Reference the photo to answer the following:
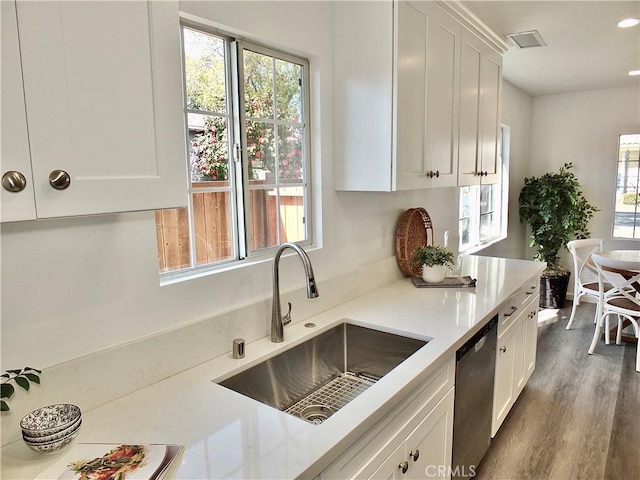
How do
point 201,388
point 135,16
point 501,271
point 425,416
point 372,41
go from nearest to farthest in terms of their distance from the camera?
point 135,16, point 201,388, point 425,416, point 372,41, point 501,271

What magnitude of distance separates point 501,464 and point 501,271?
1.09 metres

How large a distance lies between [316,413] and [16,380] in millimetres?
983

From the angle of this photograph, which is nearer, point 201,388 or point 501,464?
point 201,388

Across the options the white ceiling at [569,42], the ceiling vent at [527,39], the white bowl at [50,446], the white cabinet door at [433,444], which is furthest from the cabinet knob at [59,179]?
the ceiling vent at [527,39]

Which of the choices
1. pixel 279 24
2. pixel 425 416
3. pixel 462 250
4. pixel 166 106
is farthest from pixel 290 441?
pixel 462 250

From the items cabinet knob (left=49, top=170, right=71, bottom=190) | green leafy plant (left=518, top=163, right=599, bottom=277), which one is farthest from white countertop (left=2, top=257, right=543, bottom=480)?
green leafy plant (left=518, top=163, right=599, bottom=277)

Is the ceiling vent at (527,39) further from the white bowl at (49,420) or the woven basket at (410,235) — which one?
the white bowl at (49,420)

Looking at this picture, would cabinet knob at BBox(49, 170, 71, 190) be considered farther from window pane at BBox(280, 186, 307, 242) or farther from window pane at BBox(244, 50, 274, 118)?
window pane at BBox(280, 186, 307, 242)

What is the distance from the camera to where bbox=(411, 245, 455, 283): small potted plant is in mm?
2477

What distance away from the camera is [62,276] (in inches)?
45.4

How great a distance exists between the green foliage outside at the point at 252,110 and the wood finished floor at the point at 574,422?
188cm

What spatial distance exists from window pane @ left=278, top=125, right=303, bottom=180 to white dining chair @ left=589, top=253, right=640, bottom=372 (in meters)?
2.75

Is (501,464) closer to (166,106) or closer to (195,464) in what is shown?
(195,464)

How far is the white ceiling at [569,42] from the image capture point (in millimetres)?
2498
